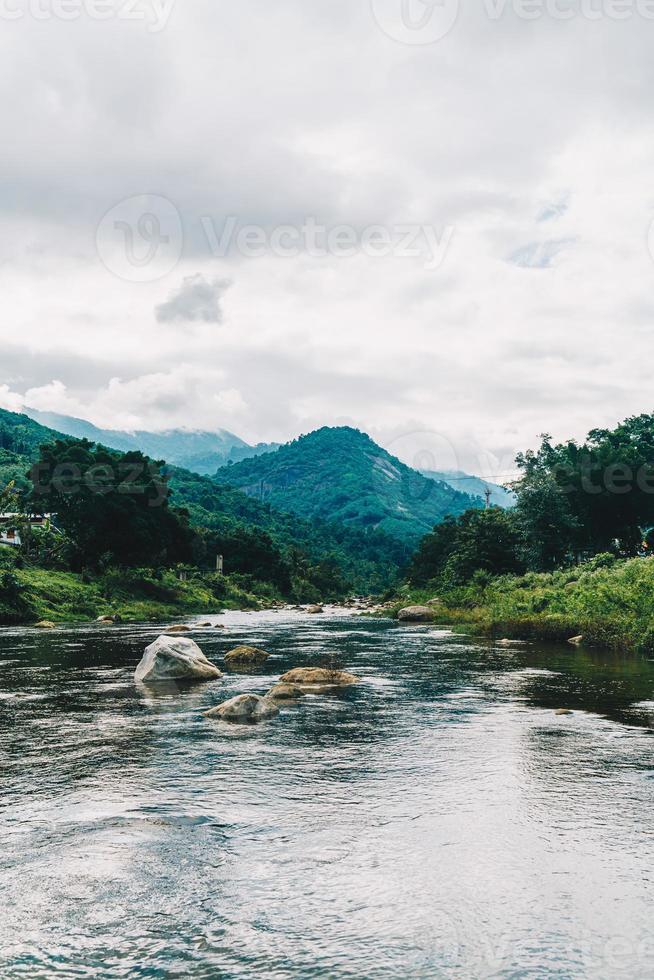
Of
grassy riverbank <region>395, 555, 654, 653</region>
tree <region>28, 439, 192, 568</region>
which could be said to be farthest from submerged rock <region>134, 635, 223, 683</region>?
tree <region>28, 439, 192, 568</region>

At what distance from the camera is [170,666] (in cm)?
2319

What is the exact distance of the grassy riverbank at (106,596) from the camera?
5091cm

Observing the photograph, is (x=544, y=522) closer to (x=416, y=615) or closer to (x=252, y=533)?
(x=416, y=615)

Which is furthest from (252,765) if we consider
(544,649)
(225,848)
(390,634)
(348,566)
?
(348,566)

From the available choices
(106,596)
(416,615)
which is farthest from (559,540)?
(106,596)

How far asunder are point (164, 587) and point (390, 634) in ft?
133

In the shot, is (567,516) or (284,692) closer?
(284,692)

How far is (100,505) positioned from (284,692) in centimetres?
5627

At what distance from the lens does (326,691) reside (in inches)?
815

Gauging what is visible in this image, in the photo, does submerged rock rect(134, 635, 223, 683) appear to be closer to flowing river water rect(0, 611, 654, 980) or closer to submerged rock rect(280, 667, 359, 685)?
submerged rock rect(280, 667, 359, 685)

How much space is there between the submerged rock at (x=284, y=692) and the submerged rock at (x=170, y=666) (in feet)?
14.4

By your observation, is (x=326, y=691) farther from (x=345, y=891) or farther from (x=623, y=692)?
(x=345, y=891)

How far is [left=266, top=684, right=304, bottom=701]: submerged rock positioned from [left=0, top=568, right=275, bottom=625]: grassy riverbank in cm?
3414

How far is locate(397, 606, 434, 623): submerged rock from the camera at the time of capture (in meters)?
59.1
